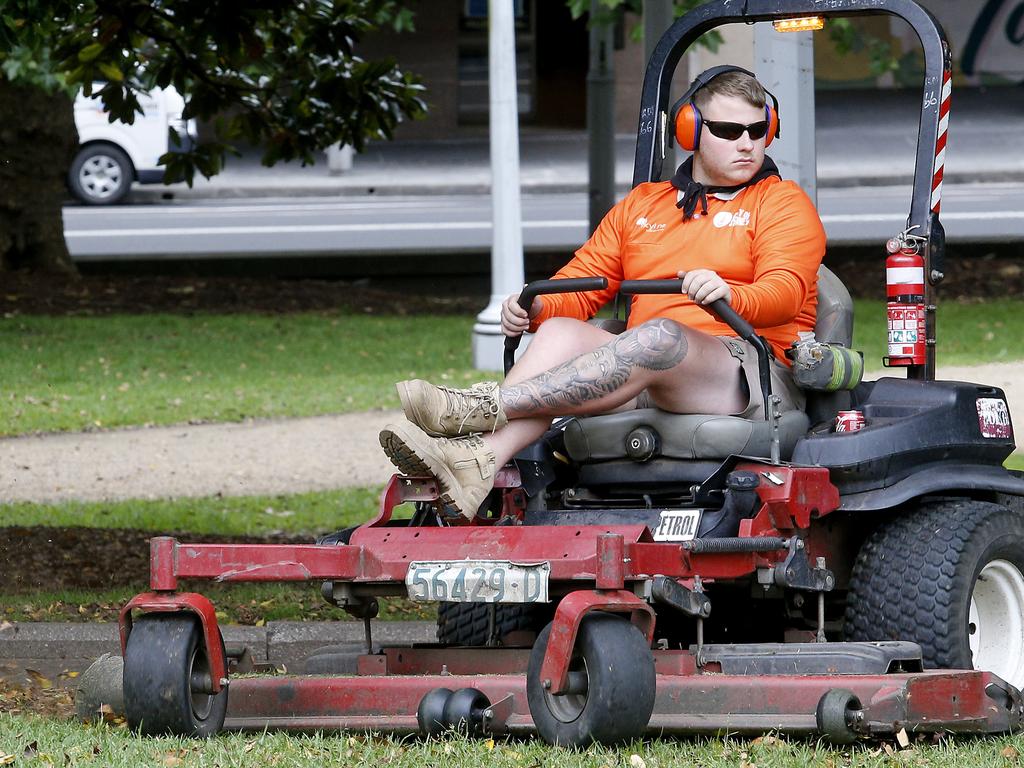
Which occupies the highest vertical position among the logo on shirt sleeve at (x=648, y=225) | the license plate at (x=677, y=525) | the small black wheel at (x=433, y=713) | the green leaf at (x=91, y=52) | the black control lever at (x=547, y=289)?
the green leaf at (x=91, y=52)

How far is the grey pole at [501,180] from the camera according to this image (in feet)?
45.2

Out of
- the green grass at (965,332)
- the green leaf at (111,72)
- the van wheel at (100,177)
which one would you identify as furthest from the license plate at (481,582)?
the van wheel at (100,177)

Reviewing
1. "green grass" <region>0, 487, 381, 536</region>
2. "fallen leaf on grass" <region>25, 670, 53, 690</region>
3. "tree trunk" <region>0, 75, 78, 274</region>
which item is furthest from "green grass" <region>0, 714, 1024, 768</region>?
"tree trunk" <region>0, 75, 78, 274</region>

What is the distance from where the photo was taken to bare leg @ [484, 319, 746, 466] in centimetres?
504

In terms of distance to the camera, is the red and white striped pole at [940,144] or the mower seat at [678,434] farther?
the red and white striped pole at [940,144]

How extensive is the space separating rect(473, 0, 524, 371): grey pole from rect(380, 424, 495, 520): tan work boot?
862 centimetres

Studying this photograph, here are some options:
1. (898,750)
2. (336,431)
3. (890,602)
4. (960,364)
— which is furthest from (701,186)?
(960,364)

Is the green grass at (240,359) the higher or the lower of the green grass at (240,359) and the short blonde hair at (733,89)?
the lower

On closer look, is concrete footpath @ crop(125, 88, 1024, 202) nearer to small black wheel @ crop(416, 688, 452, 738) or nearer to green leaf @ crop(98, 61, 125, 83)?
green leaf @ crop(98, 61, 125, 83)

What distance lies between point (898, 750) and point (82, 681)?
7.31ft

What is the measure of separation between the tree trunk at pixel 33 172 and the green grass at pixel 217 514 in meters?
9.19

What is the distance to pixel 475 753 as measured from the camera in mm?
4422

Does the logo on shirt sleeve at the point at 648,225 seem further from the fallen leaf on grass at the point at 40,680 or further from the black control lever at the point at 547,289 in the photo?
the fallen leaf on grass at the point at 40,680

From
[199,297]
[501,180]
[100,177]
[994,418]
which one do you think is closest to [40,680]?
[994,418]
